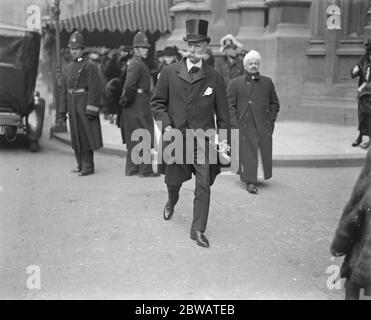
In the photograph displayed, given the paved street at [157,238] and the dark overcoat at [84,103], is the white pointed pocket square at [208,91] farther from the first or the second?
the dark overcoat at [84,103]

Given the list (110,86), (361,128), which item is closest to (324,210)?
(361,128)

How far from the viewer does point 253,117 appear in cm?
799

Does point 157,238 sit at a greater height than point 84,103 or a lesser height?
lesser

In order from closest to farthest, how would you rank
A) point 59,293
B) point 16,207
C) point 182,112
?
point 59,293
point 182,112
point 16,207

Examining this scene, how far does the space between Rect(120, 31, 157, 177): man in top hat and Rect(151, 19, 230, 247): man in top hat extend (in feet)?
9.24

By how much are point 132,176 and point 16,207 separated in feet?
7.50

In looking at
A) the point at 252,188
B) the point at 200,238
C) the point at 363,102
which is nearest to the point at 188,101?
the point at 200,238

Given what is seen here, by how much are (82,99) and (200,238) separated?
391 centimetres

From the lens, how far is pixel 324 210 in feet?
23.1

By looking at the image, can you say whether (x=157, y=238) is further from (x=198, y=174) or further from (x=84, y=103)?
(x=84, y=103)

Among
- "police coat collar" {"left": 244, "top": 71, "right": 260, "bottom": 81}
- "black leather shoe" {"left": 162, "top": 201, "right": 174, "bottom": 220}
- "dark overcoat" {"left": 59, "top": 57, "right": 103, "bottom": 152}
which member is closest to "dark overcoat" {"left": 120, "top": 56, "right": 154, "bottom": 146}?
"dark overcoat" {"left": 59, "top": 57, "right": 103, "bottom": 152}

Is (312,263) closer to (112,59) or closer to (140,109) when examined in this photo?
(140,109)

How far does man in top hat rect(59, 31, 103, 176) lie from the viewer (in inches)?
343

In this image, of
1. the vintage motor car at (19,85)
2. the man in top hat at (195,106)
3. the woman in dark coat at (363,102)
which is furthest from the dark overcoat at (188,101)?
the vintage motor car at (19,85)
